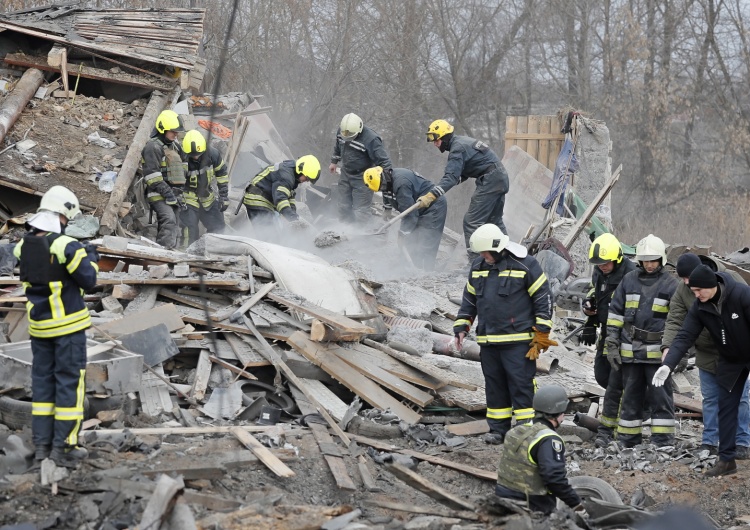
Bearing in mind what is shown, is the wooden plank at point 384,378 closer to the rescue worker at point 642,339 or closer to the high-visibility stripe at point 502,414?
the high-visibility stripe at point 502,414

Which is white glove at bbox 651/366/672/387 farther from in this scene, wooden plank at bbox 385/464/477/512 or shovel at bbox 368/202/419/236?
shovel at bbox 368/202/419/236

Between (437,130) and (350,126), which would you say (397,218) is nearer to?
(437,130)

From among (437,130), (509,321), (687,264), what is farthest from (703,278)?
(437,130)

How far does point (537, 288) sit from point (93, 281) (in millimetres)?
3605

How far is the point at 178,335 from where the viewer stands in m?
8.17

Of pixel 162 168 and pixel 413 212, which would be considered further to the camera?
pixel 413 212

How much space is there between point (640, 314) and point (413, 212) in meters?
5.25

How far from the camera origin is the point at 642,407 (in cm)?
778

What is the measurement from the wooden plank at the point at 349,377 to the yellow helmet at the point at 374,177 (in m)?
4.45

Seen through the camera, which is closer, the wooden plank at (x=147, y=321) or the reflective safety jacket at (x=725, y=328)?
the reflective safety jacket at (x=725, y=328)

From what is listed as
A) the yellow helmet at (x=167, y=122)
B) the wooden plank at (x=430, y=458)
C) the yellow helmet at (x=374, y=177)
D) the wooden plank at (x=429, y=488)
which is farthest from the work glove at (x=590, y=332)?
the yellow helmet at (x=167, y=122)

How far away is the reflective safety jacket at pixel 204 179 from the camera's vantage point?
1261 centimetres

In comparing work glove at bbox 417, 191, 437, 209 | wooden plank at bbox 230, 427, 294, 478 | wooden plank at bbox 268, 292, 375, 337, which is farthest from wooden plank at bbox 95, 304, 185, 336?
work glove at bbox 417, 191, 437, 209

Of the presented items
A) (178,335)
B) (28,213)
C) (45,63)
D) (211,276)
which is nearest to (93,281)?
(178,335)
